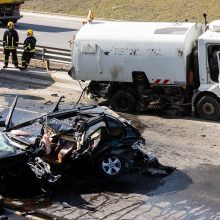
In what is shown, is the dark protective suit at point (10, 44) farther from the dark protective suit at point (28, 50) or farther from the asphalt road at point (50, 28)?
the asphalt road at point (50, 28)

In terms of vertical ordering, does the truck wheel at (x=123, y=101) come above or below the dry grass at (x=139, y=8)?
below

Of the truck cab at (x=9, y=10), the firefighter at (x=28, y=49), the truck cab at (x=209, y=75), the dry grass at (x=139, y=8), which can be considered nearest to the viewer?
the truck cab at (x=209, y=75)

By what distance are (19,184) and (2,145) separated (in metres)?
0.83

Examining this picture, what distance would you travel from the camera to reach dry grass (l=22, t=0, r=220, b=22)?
35.3 m

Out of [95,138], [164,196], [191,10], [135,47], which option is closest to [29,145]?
[95,138]

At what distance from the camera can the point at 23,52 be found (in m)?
20.7

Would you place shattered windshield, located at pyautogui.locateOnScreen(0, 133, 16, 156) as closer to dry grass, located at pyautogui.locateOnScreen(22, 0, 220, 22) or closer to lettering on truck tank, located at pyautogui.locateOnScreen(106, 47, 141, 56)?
lettering on truck tank, located at pyautogui.locateOnScreen(106, 47, 141, 56)

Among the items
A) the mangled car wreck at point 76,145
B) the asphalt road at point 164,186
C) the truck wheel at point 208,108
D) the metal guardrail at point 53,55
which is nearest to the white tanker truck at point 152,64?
the truck wheel at point 208,108

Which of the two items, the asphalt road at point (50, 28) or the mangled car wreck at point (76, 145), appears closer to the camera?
the mangled car wreck at point (76, 145)

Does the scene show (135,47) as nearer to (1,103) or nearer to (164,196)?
(1,103)

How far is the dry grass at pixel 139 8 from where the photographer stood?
35.3m

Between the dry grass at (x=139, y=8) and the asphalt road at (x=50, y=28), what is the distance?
207 cm

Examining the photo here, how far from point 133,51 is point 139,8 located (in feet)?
74.4

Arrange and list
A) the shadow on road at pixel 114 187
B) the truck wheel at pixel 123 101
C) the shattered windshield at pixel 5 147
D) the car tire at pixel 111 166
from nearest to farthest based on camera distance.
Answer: the shattered windshield at pixel 5 147
the shadow on road at pixel 114 187
the car tire at pixel 111 166
the truck wheel at pixel 123 101
